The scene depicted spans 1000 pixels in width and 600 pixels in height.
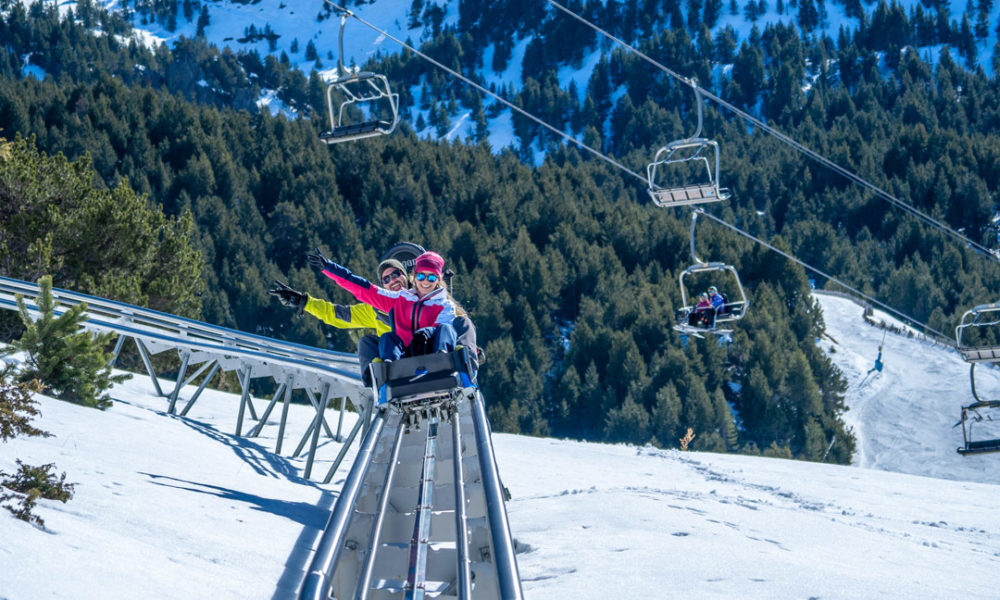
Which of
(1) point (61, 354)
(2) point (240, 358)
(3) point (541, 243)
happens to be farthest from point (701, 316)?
(3) point (541, 243)

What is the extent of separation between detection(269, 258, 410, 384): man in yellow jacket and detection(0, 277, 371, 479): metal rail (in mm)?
1525

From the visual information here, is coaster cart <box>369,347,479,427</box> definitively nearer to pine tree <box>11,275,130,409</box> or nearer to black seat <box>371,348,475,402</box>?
black seat <box>371,348,475,402</box>

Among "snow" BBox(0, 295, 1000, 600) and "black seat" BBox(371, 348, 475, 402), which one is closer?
"snow" BBox(0, 295, 1000, 600)

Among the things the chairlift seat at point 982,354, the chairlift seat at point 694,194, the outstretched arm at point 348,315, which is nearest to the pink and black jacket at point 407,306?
the outstretched arm at point 348,315

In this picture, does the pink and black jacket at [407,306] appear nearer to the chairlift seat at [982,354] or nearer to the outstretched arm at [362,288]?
the outstretched arm at [362,288]

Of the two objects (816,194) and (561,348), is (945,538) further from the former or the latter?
(816,194)

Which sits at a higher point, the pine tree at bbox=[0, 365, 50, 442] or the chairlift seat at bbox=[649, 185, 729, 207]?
the chairlift seat at bbox=[649, 185, 729, 207]

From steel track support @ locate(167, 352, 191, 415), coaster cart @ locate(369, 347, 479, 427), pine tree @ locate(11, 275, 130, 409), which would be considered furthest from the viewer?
steel track support @ locate(167, 352, 191, 415)

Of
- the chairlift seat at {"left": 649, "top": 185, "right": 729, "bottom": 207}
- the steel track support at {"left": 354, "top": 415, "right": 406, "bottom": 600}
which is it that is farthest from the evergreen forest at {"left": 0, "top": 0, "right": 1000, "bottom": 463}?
the steel track support at {"left": 354, "top": 415, "right": 406, "bottom": 600}

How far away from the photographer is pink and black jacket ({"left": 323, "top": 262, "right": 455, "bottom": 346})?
368 inches

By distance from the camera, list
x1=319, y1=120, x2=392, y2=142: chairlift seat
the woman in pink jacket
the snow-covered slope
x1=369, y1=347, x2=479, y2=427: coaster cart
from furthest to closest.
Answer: the snow-covered slope < x1=319, y1=120, x2=392, y2=142: chairlift seat < the woman in pink jacket < x1=369, y1=347, x2=479, y2=427: coaster cart

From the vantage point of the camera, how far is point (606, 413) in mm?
65125

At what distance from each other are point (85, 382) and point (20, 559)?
5.92 m

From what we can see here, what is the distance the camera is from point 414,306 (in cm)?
937
